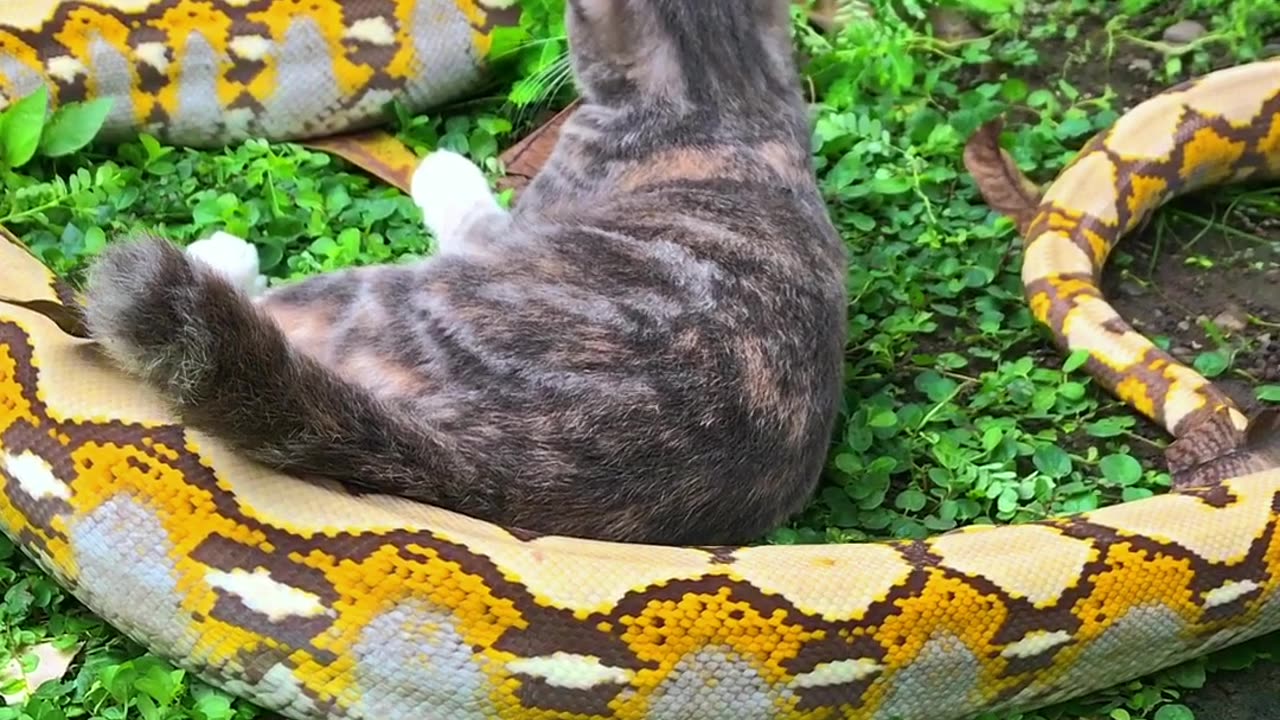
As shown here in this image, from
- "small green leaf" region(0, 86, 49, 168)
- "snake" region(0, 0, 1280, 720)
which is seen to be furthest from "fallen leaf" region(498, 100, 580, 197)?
"snake" region(0, 0, 1280, 720)

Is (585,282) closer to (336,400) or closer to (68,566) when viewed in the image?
(336,400)

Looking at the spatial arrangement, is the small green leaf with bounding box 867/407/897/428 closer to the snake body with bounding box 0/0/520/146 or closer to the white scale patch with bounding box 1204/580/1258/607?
the white scale patch with bounding box 1204/580/1258/607

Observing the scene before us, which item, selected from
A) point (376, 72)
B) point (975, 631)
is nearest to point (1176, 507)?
point (975, 631)

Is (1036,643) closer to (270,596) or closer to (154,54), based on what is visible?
(270,596)

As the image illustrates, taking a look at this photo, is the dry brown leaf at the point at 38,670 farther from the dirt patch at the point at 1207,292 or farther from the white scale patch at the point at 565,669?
the dirt patch at the point at 1207,292

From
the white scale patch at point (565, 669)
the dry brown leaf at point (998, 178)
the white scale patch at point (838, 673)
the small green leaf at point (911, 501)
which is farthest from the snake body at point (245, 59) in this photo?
the white scale patch at point (838, 673)

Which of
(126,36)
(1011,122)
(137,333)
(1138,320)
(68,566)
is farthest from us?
(1011,122)
